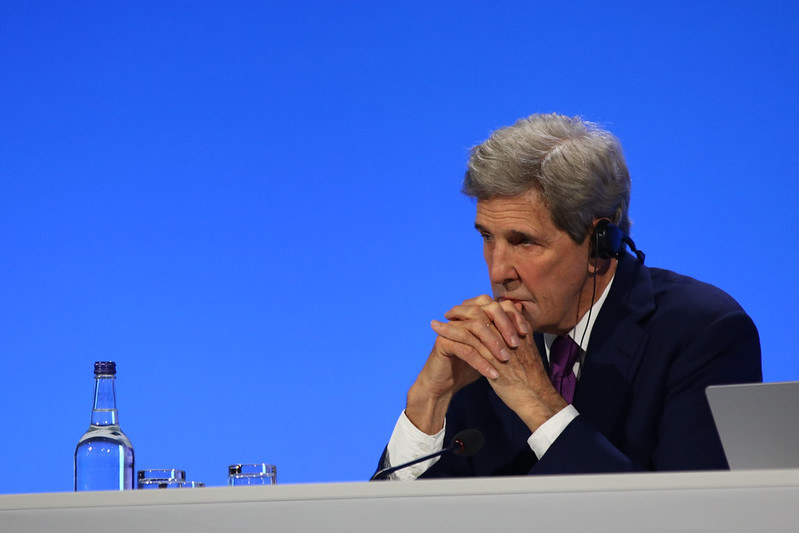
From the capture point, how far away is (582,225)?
5.52 ft

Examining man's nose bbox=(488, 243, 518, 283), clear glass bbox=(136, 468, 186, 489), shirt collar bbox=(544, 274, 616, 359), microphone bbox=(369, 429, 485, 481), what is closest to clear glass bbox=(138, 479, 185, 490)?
clear glass bbox=(136, 468, 186, 489)

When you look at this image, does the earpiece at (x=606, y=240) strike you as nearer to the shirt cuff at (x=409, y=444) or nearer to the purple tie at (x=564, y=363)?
the purple tie at (x=564, y=363)

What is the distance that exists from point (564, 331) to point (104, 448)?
0.85 metres

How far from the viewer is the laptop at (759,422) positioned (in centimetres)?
83

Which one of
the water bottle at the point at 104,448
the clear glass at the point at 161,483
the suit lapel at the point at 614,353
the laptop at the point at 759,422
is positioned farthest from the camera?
the suit lapel at the point at 614,353

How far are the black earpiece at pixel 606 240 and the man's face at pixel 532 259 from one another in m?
0.03

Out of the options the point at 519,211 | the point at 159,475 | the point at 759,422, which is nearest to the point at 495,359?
the point at 519,211

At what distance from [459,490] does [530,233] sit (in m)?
1.02

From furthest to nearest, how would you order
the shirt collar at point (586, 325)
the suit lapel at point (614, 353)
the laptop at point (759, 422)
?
1. the shirt collar at point (586, 325)
2. the suit lapel at point (614, 353)
3. the laptop at point (759, 422)

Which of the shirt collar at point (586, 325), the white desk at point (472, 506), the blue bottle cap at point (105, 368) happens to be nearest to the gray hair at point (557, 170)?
the shirt collar at point (586, 325)

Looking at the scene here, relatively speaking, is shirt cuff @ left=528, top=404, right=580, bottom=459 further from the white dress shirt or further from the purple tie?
the purple tie

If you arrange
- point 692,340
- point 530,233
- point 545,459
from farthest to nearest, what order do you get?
point 530,233 → point 692,340 → point 545,459

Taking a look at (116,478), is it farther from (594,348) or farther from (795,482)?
(795,482)

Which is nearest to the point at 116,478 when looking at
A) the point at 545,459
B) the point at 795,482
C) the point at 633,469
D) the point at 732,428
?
the point at 545,459
